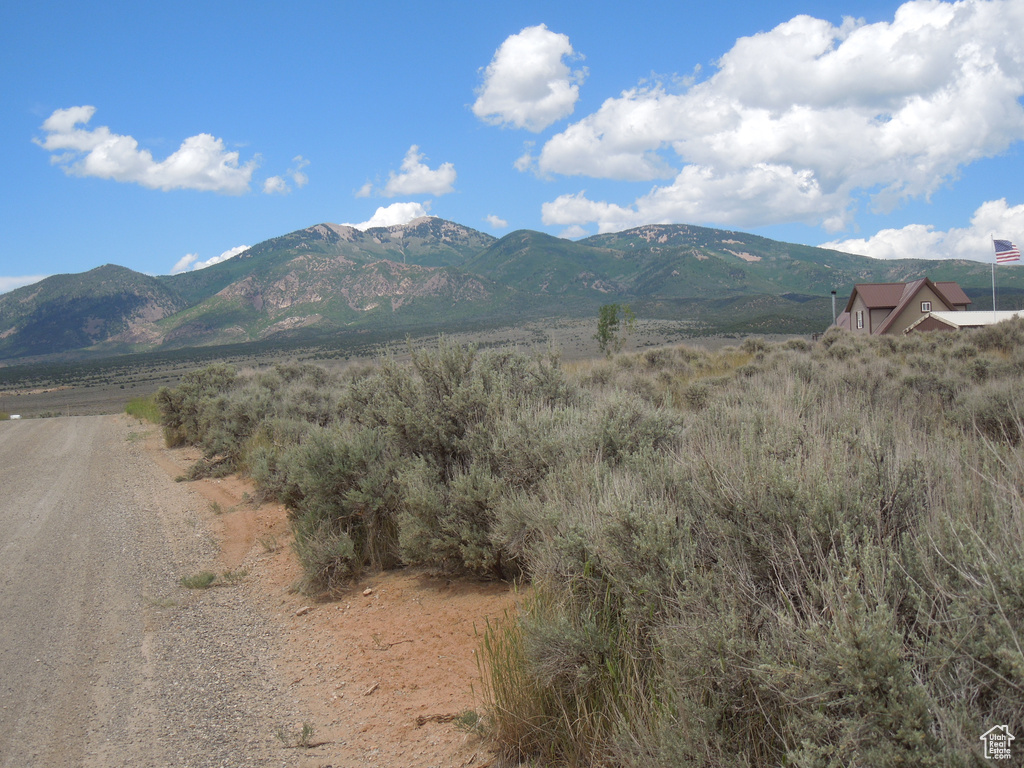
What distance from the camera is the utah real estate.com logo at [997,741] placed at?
1.73m

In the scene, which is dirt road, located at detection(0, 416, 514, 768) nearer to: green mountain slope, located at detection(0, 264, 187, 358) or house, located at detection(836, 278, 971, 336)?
house, located at detection(836, 278, 971, 336)

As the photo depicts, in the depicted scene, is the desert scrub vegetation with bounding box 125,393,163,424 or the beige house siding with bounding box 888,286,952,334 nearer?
the desert scrub vegetation with bounding box 125,393,163,424

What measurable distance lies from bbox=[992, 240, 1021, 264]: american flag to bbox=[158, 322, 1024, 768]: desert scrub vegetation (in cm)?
3090

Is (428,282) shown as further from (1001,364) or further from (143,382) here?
(1001,364)

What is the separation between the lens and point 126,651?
514cm

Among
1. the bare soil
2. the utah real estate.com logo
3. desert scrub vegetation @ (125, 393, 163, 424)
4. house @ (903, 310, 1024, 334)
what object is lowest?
the bare soil

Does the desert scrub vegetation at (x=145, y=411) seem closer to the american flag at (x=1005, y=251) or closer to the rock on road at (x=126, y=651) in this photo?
the rock on road at (x=126, y=651)

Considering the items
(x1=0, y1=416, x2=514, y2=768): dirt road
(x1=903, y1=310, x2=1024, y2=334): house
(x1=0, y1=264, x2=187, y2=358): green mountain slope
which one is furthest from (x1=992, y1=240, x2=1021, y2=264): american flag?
(x1=0, y1=264, x2=187, y2=358): green mountain slope

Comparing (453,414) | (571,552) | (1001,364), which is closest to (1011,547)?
(571,552)

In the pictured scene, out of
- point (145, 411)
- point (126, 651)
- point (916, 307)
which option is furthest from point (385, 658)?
point (916, 307)

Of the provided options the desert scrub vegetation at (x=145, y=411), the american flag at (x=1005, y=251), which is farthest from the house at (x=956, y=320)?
the desert scrub vegetation at (x=145, y=411)

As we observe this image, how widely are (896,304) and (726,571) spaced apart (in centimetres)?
4193

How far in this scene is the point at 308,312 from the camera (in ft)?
523

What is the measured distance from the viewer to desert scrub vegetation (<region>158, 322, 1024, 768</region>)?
195 centimetres
